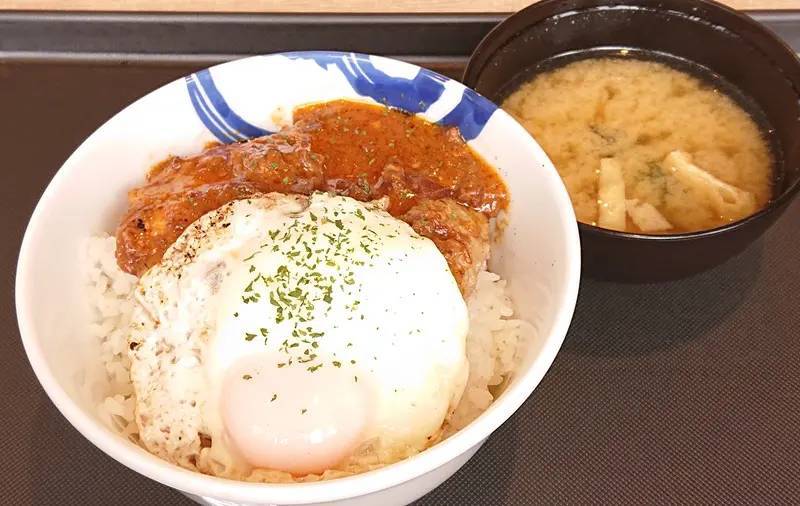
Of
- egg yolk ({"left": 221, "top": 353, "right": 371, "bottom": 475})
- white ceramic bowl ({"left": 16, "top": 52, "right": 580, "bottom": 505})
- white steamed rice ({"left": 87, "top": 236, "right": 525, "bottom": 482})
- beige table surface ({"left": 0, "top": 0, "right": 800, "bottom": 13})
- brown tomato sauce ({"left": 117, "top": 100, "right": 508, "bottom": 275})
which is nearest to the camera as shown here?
white ceramic bowl ({"left": 16, "top": 52, "right": 580, "bottom": 505})

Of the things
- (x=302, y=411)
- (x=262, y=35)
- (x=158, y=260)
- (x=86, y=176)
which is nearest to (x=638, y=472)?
(x=302, y=411)

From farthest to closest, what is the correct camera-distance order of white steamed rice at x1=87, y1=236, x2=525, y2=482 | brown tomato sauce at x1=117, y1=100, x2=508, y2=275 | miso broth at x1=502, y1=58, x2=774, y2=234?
miso broth at x1=502, y1=58, x2=774, y2=234 → brown tomato sauce at x1=117, y1=100, x2=508, y2=275 → white steamed rice at x1=87, y1=236, x2=525, y2=482

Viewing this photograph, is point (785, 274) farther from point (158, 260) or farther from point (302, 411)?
point (158, 260)

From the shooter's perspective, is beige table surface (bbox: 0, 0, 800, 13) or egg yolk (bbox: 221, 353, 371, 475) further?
beige table surface (bbox: 0, 0, 800, 13)

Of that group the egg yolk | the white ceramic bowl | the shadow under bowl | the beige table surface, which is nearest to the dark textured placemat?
the shadow under bowl

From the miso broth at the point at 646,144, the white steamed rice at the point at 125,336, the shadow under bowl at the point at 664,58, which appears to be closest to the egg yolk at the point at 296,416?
the white steamed rice at the point at 125,336

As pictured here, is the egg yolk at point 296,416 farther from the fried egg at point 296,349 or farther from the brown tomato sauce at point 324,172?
the brown tomato sauce at point 324,172

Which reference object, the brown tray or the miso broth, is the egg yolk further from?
the miso broth

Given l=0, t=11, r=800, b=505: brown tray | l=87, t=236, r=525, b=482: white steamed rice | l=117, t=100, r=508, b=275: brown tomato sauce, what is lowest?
l=0, t=11, r=800, b=505: brown tray
